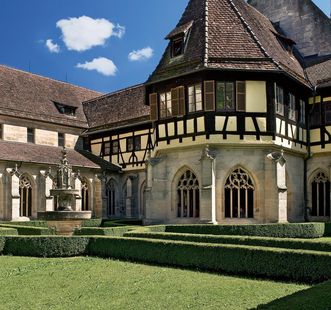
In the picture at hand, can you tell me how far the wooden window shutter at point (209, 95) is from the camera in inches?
951

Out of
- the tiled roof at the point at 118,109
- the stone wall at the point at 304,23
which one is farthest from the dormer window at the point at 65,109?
the stone wall at the point at 304,23

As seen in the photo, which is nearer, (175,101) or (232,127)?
(232,127)

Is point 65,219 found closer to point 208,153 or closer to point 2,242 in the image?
point 2,242

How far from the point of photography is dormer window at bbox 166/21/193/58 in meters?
26.5

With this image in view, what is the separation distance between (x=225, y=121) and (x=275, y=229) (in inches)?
245

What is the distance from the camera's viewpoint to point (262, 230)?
2052 centimetres

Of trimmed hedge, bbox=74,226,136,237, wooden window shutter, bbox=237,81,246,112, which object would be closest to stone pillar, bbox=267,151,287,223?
wooden window shutter, bbox=237,81,246,112

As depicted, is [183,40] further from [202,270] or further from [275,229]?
[202,270]

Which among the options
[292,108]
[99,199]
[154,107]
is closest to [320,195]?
[292,108]

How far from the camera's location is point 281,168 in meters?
24.3

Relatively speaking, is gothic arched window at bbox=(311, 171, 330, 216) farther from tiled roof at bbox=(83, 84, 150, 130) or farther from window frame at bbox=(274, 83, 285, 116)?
tiled roof at bbox=(83, 84, 150, 130)

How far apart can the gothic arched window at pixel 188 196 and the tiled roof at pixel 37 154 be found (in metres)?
11.6

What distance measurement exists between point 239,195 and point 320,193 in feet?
19.3

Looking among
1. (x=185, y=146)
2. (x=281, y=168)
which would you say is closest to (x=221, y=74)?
(x=185, y=146)
